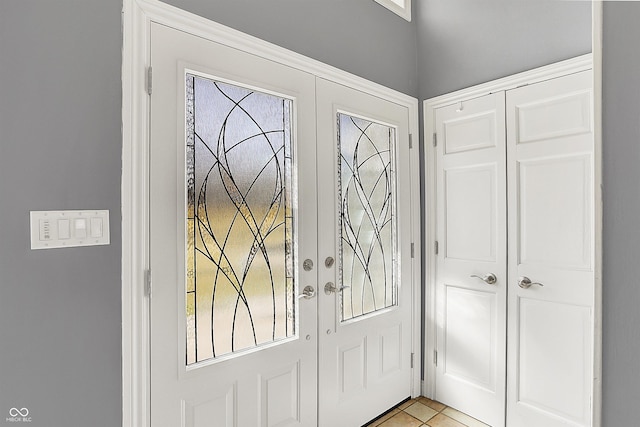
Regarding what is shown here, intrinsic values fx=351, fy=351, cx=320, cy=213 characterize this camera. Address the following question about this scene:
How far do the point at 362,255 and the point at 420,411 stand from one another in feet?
3.65

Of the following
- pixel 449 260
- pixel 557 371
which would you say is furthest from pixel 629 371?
pixel 449 260

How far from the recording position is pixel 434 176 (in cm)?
239

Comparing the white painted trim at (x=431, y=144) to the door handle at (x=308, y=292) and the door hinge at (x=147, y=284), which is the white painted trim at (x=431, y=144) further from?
the door hinge at (x=147, y=284)

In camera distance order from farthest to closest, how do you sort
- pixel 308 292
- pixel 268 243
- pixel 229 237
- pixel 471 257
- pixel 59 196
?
pixel 471 257, pixel 308 292, pixel 268 243, pixel 229 237, pixel 59 196

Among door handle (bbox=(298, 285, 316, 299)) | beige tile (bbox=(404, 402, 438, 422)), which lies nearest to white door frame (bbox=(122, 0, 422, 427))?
door handle (bbox=(298, 285, 316, 299))

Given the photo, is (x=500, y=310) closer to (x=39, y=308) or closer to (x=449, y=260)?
(x=449, y=260)

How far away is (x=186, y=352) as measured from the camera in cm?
141

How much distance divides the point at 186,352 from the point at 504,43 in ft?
7.70

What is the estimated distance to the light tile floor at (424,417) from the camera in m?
2.14

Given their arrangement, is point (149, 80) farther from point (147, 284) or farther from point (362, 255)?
point (362, 255)

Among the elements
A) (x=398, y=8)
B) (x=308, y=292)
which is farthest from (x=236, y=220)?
(x=398, y=8)

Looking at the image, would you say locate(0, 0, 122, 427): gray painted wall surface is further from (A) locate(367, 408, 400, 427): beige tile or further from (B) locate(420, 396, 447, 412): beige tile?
(B) locate(420, 396, 447, 412): beige tile

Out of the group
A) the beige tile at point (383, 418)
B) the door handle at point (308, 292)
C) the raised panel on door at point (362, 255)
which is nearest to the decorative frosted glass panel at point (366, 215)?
the raised panel on door at point (362, 255)

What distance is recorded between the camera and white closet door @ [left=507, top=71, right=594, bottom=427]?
1775 mm
